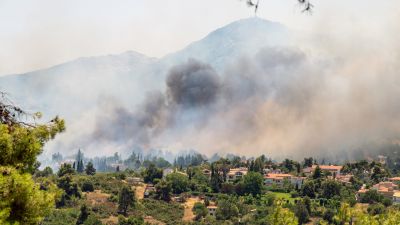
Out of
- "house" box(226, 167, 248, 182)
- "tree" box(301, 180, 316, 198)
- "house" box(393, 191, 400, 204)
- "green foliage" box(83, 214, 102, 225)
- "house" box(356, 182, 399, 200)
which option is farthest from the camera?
"house" box(226, 167, 248, 182)

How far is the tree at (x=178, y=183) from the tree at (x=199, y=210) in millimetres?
11104

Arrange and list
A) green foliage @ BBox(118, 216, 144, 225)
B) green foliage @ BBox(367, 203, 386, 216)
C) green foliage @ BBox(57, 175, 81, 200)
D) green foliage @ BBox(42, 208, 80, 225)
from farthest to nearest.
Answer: green foliage @ BBox(57, 175, 81, 200) < green foliage @ BBox(367, 203, 386, 216) < green foliage @ BBox(118, 216, 144, 225) < green foliage @ BBox(42, 208, 80, 225)

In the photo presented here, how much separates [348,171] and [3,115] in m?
108

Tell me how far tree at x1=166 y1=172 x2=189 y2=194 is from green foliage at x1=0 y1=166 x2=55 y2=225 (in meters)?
78.2

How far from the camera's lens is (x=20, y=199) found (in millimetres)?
8211

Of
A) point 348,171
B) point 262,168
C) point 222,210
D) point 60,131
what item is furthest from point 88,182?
point 60,131

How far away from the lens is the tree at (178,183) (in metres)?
87.2

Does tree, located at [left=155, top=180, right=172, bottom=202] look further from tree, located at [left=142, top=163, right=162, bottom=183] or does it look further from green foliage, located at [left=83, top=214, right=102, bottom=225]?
green foliage, located at [left=83, top=214, right=102, bottom=225]

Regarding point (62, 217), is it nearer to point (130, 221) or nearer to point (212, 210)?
point (130, 221)

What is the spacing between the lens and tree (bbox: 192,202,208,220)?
71.7 meters

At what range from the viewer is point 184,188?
87938 millimetres

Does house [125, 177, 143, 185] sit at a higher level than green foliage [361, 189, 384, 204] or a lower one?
higher

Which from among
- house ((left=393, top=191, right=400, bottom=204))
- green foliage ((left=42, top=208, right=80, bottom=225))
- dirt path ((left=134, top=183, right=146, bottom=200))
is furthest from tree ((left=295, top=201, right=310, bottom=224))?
green foliage ((left=42, top=208, right=80, bottom=225))

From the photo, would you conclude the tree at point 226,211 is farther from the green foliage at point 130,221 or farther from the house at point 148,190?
the house at point 148,190
